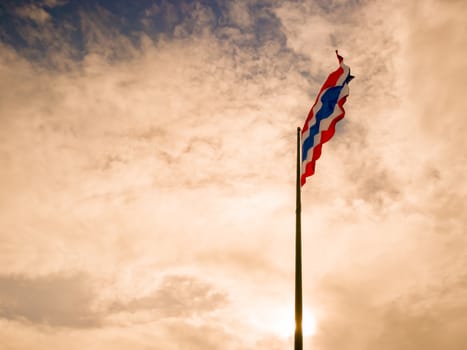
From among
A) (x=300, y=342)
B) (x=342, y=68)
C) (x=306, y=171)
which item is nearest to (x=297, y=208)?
(x=306, y=171)

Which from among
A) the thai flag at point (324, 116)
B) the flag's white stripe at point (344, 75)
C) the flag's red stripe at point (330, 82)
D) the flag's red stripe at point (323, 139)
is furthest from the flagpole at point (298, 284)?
the flag's white stripe at point (344, 75)

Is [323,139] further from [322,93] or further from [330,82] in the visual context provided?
[330,82]

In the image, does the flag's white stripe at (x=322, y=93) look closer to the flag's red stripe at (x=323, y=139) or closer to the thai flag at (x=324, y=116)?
the thai flag at (x=324, y=116)

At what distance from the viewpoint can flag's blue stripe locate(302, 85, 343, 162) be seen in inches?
467

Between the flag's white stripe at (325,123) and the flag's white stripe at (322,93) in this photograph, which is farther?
the flag's white stripe at (322,93)

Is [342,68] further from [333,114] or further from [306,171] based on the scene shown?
[306,171]

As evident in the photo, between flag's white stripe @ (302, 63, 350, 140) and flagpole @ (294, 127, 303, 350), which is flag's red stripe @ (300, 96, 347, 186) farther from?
flagpole @ (294, 127, 303, 350)

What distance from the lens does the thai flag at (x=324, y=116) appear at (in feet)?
38.0

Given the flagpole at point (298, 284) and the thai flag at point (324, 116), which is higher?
the thai flag at point (324, 116)

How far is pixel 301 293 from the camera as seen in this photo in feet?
28.1

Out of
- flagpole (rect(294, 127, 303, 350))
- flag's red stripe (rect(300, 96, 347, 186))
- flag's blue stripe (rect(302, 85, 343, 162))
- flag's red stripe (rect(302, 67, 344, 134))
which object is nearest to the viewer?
flagpole (rect(294, 127, 303, 350))

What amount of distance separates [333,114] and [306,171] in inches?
81.1

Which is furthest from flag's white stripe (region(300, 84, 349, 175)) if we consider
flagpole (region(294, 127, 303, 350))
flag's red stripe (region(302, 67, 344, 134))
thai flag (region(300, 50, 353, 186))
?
flagpole (region(294, 127, 303, 350))

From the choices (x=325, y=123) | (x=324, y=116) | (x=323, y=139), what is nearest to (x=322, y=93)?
(x=324, y=116)
